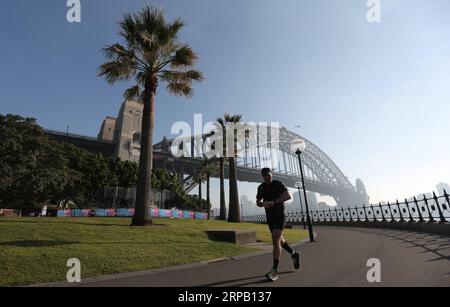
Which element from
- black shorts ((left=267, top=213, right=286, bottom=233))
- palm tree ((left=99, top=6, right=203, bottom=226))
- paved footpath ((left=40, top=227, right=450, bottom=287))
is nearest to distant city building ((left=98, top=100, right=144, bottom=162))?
palm tree ((left=99, top=6, right=203, bottom=226))

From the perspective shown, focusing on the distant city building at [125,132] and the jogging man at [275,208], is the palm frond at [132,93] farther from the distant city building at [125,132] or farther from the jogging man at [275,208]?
the distant city building at [125,132]

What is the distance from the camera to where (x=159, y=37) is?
15.1 metres

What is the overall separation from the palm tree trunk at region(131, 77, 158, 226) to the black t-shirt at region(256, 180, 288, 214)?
30.1 feet

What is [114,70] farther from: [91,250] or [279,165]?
[279,165]

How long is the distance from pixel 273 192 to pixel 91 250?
502cm

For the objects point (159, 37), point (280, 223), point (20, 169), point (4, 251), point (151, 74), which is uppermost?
point (159, 37)

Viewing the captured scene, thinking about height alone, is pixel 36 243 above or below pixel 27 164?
below

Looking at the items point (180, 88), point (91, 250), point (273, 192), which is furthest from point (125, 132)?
point (273, 192)

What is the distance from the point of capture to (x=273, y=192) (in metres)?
5.27

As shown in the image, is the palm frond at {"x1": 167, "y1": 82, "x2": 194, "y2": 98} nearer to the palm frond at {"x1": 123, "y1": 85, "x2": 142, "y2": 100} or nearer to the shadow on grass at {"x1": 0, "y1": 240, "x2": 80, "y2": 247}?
the palm frond at {"x1": 123, "y1": 85, "x2": 142, "y2": 100}

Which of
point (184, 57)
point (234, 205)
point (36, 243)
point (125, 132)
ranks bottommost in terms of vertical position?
point (36, 243)
